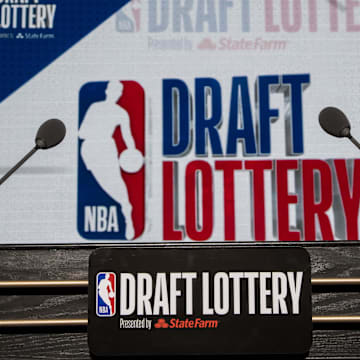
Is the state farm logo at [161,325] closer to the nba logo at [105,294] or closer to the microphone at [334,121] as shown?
the nba logo at [105,294]

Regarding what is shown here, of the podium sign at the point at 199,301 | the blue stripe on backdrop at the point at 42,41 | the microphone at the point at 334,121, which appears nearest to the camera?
the microphone at the point at 334,121

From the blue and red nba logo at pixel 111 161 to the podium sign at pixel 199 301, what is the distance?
0.24m

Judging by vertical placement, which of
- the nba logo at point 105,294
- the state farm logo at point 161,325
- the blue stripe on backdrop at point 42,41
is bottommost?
the state farm logo at point 161,325

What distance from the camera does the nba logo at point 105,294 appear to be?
3.92m

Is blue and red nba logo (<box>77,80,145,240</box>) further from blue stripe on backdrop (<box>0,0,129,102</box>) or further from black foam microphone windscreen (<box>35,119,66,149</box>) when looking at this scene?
black foam microphone windscreen (<box>35,119,66,149</box>)

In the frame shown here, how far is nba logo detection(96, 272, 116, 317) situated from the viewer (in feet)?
12.9

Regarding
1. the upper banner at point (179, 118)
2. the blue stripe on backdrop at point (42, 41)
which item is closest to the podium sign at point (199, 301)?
the upper banner at point (179, 118)

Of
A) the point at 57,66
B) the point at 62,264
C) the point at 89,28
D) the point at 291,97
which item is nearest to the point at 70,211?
the point at 62,264

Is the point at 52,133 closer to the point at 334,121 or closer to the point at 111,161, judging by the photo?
the point at 111,161

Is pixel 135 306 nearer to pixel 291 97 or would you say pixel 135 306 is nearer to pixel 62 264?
pixel 62 264

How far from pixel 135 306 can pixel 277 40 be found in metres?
2.21

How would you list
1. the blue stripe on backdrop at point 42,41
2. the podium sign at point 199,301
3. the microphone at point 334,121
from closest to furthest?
the microphone at point 334,121
the podium sign at point 199,301
the blue stripe on backdrop at point 42,41

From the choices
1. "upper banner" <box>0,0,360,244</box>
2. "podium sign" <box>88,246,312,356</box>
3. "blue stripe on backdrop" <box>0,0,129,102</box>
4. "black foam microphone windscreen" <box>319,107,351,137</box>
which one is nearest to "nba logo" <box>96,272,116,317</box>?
"podium sign" <box>88,246,312,356</box>

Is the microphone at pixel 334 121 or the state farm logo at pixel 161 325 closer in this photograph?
the microphone at pixel 334 121
